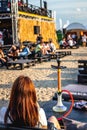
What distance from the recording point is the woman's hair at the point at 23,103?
298 cm

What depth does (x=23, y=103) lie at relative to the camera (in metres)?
2.98

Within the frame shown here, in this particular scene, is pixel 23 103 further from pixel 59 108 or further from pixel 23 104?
pixel 59 108

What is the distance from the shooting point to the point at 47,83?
10.6 metres

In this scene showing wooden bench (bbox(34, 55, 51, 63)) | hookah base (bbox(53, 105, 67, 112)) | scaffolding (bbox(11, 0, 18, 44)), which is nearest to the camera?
hookah base (bbox(53, 105, 67, 112))

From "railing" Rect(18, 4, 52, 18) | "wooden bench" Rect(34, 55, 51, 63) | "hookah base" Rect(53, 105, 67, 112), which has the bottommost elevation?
"wooden bench" Rect(34, 55, 51, 63)

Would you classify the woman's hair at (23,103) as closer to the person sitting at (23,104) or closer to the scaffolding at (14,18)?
the person sitting at (23,104)

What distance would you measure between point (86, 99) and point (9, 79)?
6.15 meters

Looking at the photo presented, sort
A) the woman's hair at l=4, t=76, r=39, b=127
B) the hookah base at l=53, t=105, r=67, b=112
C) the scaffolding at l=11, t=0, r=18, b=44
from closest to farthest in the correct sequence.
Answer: the woman's hair at l=4, t=76, r=39, b=127 → the hookah base at l=53, t=105, r=67, b=112 → the scaffolding at l=11, t=0, r=18, b=44

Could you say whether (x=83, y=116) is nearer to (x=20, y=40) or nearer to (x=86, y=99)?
(x=86, y=99)

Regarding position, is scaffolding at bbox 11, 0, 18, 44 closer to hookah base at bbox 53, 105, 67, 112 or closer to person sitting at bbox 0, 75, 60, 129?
hookah base at bbox 53, 105, 67, 112

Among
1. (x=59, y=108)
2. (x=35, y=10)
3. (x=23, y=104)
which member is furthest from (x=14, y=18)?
(x=23, y=104)

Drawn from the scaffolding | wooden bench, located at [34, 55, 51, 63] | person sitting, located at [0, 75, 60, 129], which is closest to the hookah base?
person sitting, located at [0, 75, 60, 129]

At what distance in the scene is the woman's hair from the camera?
9.78 feet

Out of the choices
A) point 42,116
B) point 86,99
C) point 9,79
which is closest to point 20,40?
point 9,79
